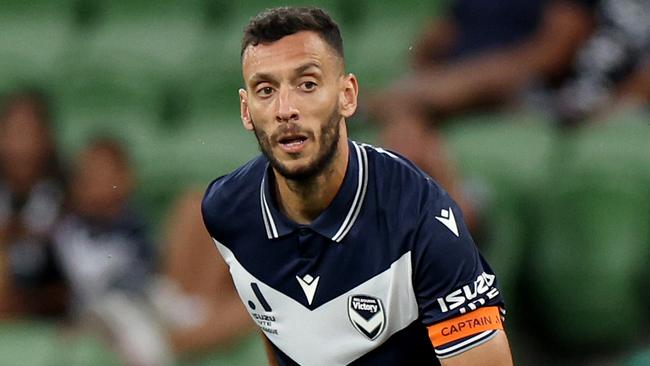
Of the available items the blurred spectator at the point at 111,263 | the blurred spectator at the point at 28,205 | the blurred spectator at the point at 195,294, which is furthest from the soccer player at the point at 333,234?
the blurred spectator at the point at 28,205

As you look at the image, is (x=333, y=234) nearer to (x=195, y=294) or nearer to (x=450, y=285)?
(x=450, y=285)

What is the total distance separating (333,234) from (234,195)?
12.3 inches

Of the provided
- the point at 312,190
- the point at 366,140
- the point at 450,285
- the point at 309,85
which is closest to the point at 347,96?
the point at 309,85

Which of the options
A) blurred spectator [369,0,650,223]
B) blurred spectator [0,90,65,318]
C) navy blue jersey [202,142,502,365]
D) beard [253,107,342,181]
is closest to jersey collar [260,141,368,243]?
navy blue jersey [202,142,502,365]

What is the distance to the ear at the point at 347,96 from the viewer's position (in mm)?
2719

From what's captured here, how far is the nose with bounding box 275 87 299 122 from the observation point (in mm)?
2611

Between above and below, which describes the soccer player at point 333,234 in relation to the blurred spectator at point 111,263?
above

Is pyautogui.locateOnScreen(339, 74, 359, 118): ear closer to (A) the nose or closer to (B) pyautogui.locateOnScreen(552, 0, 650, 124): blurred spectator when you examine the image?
(A) the nose

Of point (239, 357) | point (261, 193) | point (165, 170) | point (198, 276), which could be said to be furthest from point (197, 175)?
point (261, 193)

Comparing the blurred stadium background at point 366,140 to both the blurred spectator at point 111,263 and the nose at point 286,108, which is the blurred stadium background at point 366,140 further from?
the nose at point 286,108

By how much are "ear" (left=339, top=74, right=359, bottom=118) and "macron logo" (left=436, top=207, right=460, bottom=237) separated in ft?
0.99

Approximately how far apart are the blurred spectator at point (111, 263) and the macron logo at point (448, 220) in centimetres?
279

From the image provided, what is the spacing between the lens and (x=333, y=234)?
2.79 m

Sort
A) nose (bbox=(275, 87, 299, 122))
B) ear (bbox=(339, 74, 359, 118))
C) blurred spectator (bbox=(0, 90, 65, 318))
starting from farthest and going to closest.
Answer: blurred spectator (bbox=(0, 90, 65, 318)), ear (bbox=(339, 74, 359, 118)), nose (bbox=(275, 87, 299, 122))
